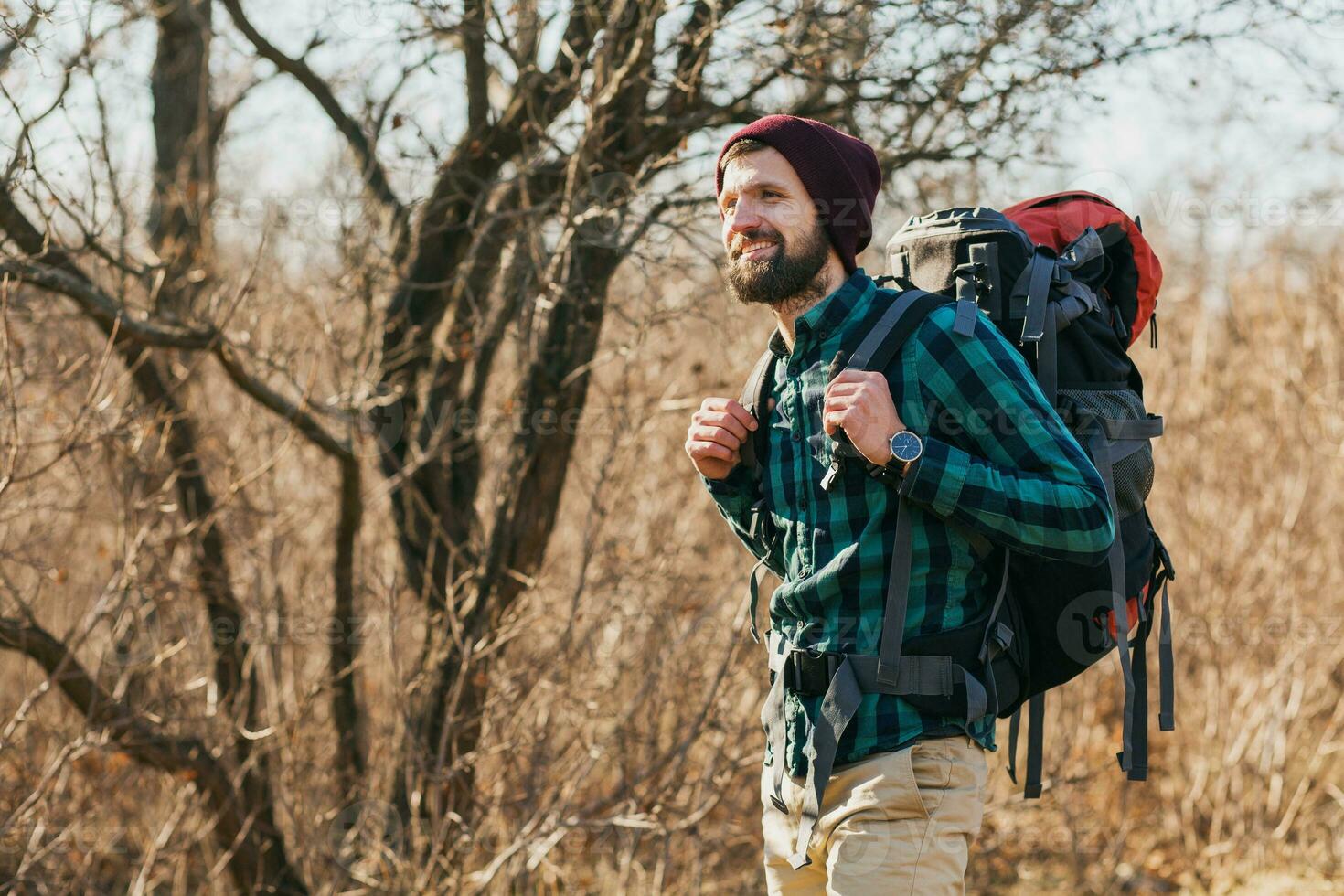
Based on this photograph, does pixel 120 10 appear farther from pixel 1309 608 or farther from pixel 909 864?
pixel 1309 608

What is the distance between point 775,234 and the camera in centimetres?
257

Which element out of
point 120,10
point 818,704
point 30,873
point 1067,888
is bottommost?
point 1067,888

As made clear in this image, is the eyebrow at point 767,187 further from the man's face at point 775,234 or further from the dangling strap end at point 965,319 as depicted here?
the dangling strap end at point 965,319

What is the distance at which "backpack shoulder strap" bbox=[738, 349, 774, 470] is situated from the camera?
269cm

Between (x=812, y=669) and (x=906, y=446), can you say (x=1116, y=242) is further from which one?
(x=812, y=669)

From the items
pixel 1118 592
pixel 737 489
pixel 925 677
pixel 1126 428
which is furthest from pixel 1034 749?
pixel 737 489

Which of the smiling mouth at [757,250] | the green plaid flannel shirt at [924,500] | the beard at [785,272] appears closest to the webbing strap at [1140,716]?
the green plaid flannel shirt at [924,500]

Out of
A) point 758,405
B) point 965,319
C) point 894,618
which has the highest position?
point 965,319

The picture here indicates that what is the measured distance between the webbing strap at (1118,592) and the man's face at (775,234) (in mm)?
658

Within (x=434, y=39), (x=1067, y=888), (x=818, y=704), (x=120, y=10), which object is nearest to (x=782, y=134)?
(x=818, y=704)

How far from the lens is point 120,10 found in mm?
5805

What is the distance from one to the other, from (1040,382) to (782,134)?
2.32 feet

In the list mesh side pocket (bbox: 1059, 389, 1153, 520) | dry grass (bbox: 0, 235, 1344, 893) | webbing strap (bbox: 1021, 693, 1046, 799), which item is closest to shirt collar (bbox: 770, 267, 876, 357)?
mesh side pocket (bbox: 1059, 389, 1153, 520)

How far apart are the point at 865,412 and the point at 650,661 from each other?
3.21 m
